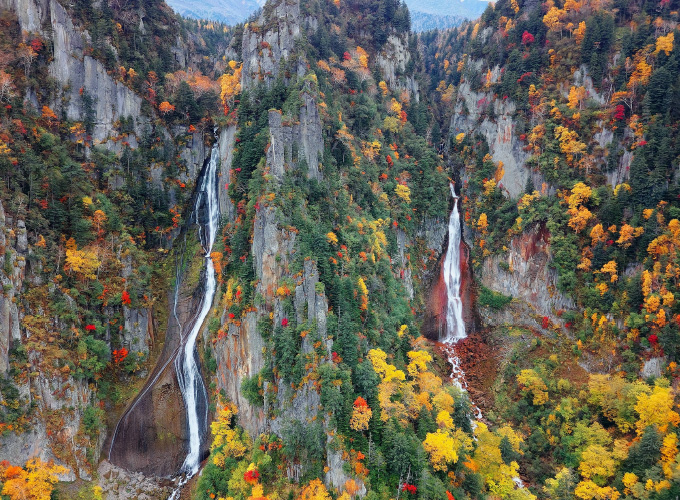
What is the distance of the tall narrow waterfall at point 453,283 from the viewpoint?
53.3m

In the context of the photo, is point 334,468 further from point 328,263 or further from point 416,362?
point 328,263

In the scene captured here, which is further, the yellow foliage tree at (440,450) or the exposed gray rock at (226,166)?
the exposed gray rock at (226,166)

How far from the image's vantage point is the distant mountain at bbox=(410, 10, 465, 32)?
152375 mm

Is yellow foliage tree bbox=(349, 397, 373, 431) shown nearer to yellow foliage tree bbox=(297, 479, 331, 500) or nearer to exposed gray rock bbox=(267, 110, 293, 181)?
yellow foliage tree bbox=(297, 479, 331, 500)

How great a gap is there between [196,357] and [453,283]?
34.6 metres

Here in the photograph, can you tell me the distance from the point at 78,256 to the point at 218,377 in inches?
671

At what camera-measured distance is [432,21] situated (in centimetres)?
16225

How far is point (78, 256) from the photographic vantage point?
122 ft

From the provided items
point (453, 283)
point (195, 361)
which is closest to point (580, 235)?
point (453, 283)

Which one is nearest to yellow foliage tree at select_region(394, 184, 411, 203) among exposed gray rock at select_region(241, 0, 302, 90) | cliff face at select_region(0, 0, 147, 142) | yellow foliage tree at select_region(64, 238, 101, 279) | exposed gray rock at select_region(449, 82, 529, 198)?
exposed gray rock at select_region(449, 82, 529, 198)

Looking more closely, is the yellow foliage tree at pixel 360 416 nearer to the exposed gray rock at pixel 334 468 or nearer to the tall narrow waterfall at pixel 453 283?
the exposed gray rock at pixel 334 468

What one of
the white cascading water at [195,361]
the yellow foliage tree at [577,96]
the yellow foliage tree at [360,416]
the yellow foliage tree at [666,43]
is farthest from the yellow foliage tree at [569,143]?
the white cascading water at [195,361]

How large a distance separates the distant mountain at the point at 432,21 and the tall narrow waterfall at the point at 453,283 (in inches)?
4641

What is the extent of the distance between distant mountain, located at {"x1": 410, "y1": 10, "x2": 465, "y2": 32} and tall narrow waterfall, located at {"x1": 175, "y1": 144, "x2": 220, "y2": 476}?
13174cm
